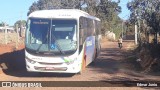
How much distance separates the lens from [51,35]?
1822cm

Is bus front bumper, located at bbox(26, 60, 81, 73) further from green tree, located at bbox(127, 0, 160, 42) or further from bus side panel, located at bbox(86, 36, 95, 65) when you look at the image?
green tree, located at bbox(127, 0, 160, 42)

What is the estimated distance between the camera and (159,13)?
26.5 metres

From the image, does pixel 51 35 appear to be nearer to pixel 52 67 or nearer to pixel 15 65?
pixel 52 67

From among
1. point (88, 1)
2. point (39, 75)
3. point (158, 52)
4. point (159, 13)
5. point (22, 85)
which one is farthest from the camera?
point (88, 1)

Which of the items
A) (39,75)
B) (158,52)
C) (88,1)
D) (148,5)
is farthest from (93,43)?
(88,1)

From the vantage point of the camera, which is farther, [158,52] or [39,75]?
[158,52]

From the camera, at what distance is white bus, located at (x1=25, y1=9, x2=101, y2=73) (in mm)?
17828

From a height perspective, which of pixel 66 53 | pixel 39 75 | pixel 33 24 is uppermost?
pixel 33 24

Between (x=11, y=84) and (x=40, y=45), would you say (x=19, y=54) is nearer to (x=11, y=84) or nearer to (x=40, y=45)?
(x=40, y=45)

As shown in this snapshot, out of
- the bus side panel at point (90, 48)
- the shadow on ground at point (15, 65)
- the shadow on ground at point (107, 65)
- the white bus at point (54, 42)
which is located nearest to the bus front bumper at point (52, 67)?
the white bus at point (54, 42)

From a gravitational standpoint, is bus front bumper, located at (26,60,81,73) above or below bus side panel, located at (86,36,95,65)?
below

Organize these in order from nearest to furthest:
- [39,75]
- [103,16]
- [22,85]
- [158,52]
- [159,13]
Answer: [22,85] → [39,75] → [158,52] → [159,13] → [103,16]

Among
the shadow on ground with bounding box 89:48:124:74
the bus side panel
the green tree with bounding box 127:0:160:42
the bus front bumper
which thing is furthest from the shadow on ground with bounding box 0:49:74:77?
the green tree with bounding box 127:0:160:42

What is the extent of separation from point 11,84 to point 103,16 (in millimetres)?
63815
